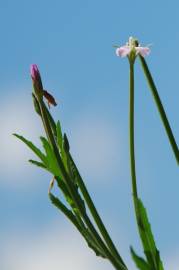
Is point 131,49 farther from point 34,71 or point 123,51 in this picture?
point 34,71

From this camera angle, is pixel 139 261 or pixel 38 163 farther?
pixel 38 163

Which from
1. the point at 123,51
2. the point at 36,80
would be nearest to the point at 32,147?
the point at 36,80

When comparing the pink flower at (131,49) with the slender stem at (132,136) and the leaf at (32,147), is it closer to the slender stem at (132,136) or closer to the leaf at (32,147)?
the slender stem at (132,136)

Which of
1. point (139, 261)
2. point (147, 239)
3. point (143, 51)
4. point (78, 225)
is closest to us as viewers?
point (139, 261)

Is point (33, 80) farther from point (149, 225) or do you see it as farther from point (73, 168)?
point (149, 225)

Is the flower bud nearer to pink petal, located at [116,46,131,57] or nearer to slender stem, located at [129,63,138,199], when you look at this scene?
slender stem, located at [129,63,138,199]

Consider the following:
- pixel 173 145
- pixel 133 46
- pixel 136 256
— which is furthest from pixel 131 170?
pixel 133 46
